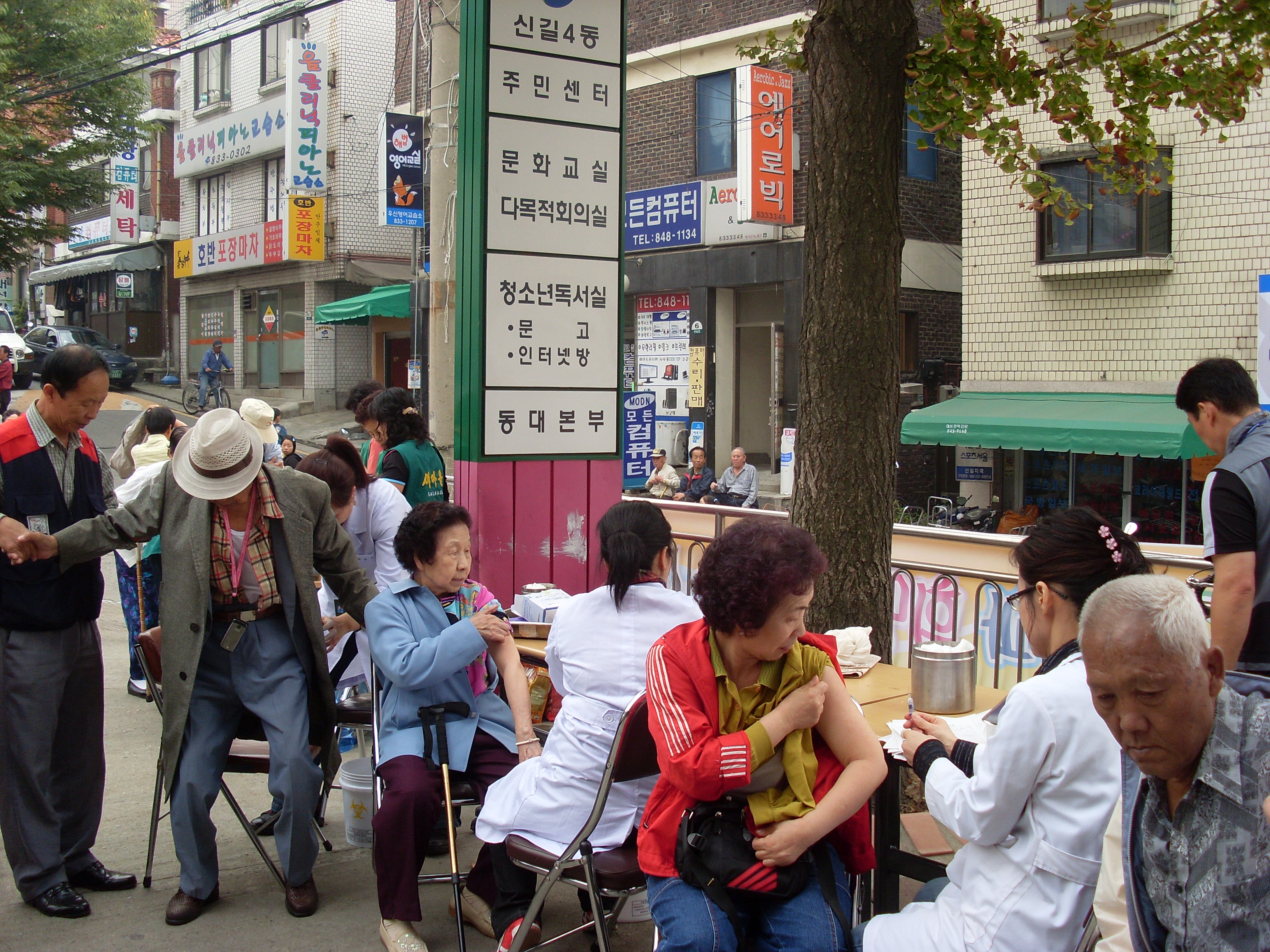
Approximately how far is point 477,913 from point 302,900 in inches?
25.8

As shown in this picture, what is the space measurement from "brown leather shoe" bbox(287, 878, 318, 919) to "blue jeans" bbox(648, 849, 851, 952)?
1.80 m

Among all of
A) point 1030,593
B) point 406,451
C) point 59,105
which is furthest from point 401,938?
point 59,105

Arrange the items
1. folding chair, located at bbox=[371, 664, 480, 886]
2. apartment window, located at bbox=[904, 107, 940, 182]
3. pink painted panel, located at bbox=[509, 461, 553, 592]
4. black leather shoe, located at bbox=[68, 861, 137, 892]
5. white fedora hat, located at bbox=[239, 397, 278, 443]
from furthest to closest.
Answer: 1. apartment window, located at bbox=[904, 107, 940, 182]
2. white fedora hat, located at bbox=[239, 397, 278, 443]
3. pink painted panel, located at bbox=[509, 461, 553, 592]
4. black leather shoe, located at bbox=[68, 861, 137, 892]
5. folding chair, located at bbox=[371, 664, 480, 886]

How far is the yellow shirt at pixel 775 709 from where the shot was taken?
2.62m

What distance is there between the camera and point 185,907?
3.84 meters

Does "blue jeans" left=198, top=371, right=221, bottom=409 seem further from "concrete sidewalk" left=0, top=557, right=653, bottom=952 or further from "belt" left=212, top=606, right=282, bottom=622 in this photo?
"belt" left=212, top=606, right=282, bottom=622

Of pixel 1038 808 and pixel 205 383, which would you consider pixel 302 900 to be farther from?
pixel 205 383

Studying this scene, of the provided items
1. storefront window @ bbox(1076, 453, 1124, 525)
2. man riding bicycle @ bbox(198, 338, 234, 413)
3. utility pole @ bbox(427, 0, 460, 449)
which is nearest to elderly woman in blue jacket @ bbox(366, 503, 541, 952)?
utility pole @ bbox(427, 0, 460, 449)

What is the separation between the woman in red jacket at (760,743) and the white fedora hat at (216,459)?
1.88 metres

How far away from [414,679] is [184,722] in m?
0.92

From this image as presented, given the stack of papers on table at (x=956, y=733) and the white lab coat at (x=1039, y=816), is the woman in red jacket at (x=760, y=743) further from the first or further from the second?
the white lab coat at (x=1039, y=816)

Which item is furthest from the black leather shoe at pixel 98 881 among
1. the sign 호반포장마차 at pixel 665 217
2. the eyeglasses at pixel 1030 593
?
the sign 호반포장마차 at pixel 665 217

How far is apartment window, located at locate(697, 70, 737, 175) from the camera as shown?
1877 centimetres

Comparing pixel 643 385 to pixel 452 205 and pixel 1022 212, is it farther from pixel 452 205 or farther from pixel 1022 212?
pixel 452 205
